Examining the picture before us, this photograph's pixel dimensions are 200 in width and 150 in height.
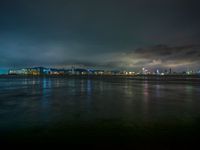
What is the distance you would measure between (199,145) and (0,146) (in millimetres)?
7969

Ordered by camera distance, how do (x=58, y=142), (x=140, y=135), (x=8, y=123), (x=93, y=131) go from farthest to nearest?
(x=8, y=123) → (x=93, y=131) → (x=140, y=135) → (x=58, y=142)

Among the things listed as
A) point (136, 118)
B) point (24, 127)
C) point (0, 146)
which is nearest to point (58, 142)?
point (0, 146)

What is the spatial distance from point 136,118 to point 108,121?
201 cm

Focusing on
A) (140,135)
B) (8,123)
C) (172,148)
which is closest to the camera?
(172,148)

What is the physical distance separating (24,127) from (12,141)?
1.83m

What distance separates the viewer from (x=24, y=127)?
8.99 meters

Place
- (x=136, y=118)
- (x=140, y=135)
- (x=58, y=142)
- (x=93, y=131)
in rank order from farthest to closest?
(x=136, y=118), (x=93, y=131), (x=140, y=135), (x=58, y=142)

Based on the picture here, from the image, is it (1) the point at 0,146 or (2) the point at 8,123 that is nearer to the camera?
(1) the point at 0,146

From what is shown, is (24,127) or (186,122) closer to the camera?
(24,127)

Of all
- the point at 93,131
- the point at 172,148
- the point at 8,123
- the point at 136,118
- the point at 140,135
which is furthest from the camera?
the point at 136,118

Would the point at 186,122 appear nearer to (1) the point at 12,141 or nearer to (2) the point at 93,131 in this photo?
(2) the point at 93,131

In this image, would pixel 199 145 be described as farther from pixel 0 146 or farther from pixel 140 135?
pixel 0 146

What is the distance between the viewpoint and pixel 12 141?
7188mm

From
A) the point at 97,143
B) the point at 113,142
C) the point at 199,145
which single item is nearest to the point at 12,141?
the point at 97,143
